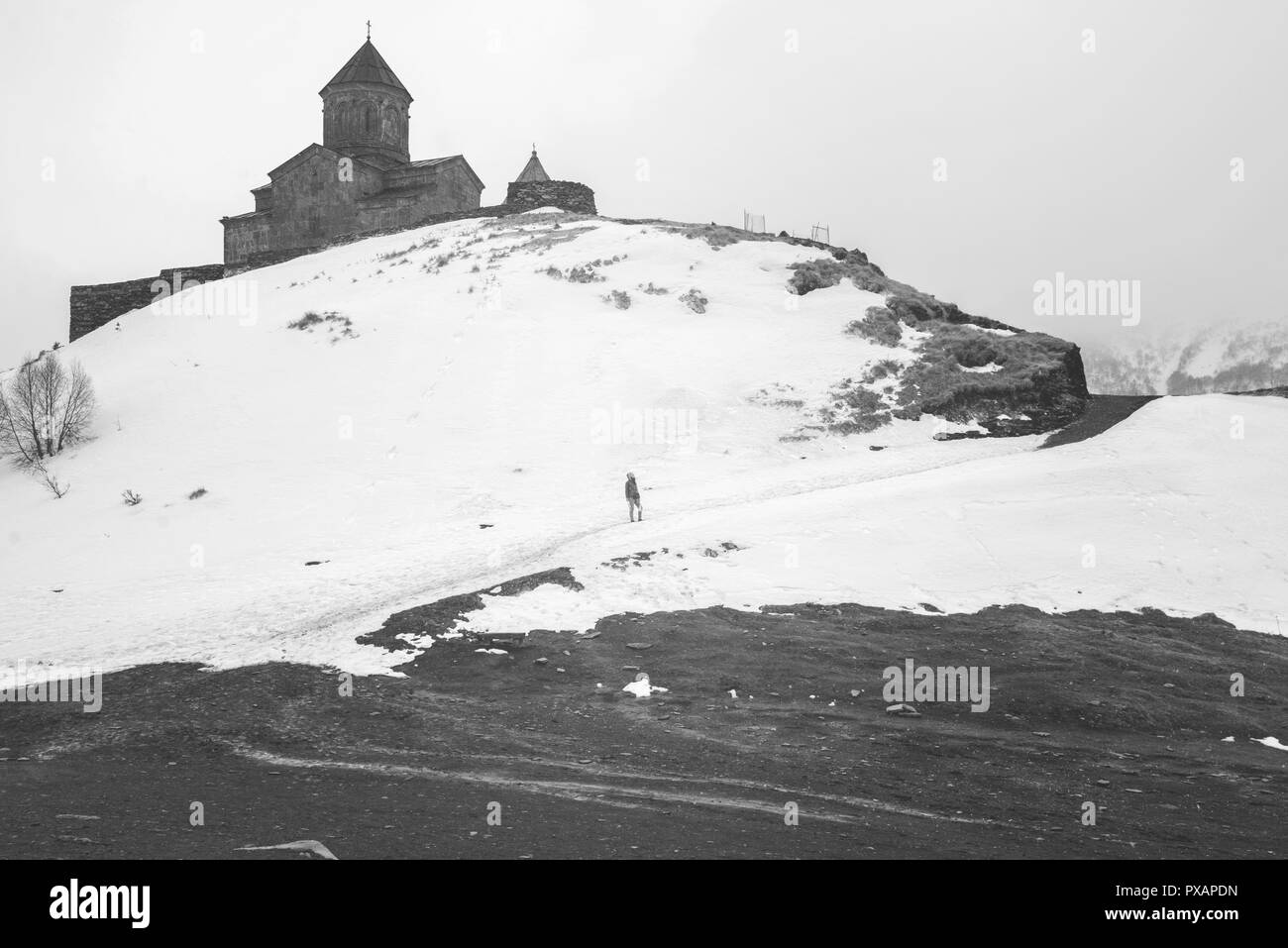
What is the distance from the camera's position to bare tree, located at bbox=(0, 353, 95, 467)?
3045cm

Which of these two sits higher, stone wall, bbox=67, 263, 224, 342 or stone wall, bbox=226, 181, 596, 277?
stone wall, bbox=226, 181, 596, 277

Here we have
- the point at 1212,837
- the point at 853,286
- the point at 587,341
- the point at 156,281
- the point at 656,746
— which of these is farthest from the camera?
the point at 156,281

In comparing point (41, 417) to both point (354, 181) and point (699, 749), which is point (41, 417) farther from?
point (699, 749)

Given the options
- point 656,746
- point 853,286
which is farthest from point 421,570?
point 853,286

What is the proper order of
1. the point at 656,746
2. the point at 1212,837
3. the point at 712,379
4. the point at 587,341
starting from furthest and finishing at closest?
the point at 587,341 < the point at 712,379 < the point at 656,746 < the point at 1212,837

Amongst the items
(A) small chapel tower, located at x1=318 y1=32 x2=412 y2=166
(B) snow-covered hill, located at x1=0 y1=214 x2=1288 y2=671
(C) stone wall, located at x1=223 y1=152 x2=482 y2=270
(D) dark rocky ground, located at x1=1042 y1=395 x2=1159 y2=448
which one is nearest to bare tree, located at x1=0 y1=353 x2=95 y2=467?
(B) snow-covered hill, located at x1=0 y1=214 x2=1288 y2=671

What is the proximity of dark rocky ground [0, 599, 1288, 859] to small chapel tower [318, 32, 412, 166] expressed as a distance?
45.7 meters

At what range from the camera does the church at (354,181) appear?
52781mm

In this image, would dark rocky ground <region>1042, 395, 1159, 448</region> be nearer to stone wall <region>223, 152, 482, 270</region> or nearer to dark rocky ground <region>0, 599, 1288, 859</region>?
dark rocky ground <region>0, 599, 1288, 859</region>

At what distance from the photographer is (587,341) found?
33.1 metres

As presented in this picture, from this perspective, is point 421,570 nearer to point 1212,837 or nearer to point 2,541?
point 2,541

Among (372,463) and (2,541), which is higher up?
(372,463)

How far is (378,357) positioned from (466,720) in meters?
22.9

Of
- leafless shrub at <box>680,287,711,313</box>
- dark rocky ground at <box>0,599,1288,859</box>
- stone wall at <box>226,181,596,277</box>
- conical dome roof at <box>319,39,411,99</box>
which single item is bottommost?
dark rocky ground at <box>0,599,1288,859</box>
